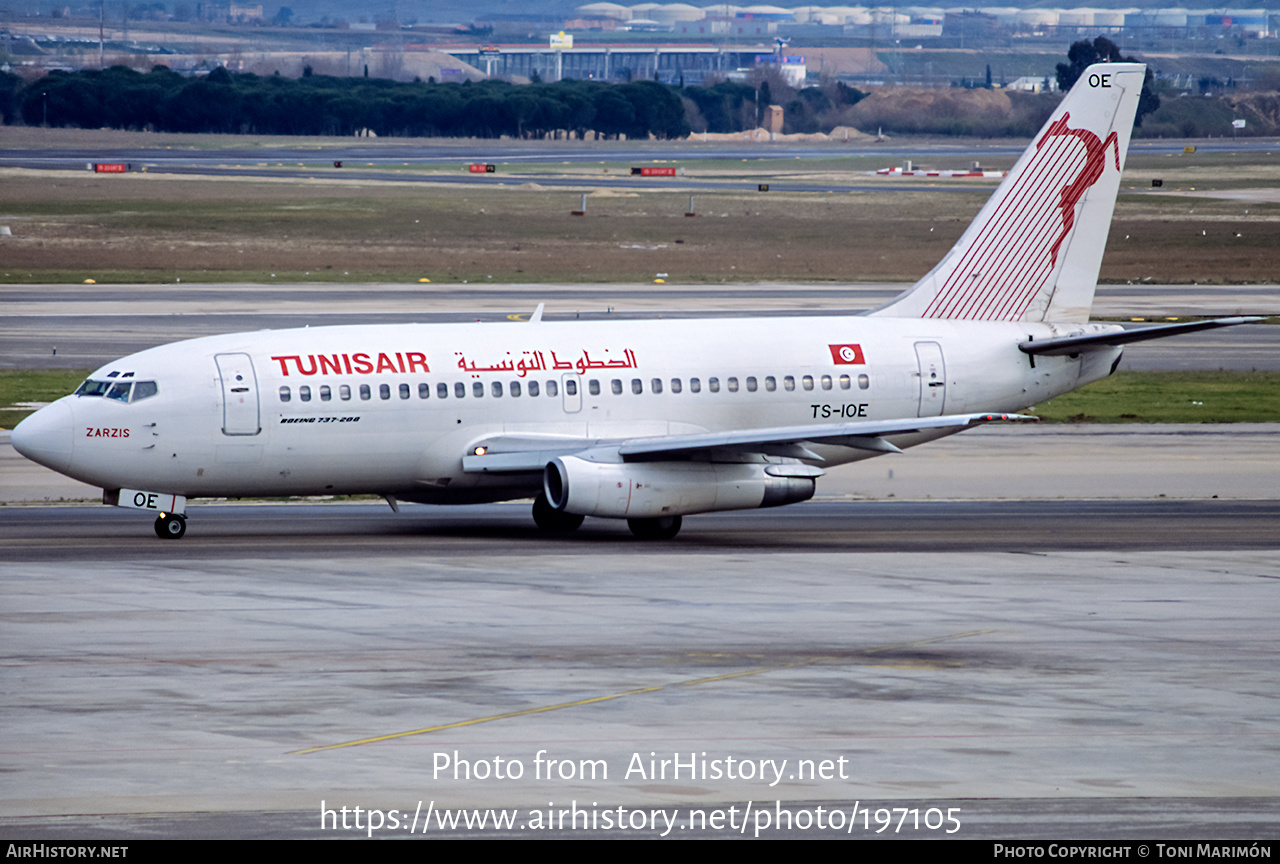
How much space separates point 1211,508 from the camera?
3753cm

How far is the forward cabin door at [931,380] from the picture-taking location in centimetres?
3678

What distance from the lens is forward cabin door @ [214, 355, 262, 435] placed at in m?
32.2

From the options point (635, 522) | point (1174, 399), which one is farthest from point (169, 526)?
point (1174, 399)

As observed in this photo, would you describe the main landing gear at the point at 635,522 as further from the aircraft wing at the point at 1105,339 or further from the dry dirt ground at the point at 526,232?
the dry dirt ground at the point at 526,232

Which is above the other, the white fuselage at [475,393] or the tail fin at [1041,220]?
the tail fin at [1041,220]

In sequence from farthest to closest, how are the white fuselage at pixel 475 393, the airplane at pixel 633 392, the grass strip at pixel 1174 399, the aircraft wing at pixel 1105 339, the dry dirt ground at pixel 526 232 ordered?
1. the dry dirt ground at pixel 526 232
2. the grass strip at pixel 1174 399
3. the aircraft wing at pixel 1105 339
4. the airplane at pixel 633 392
5. the white fuselage at pixel 475 393

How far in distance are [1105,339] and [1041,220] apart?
3.58 m

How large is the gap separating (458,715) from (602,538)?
14.9 meters

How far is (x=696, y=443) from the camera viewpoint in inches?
1275

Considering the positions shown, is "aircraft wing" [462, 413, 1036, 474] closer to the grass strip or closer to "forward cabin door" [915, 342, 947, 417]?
"forward cabin door" [915, 342, 947, 417]

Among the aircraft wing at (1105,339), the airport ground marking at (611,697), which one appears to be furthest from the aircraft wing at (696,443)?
the airport ground marking at (611,697)

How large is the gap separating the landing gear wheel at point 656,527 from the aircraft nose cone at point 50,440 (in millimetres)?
10728

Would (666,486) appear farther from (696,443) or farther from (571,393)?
(571,393)

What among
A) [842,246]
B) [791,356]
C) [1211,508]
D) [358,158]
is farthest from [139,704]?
[358,158]
